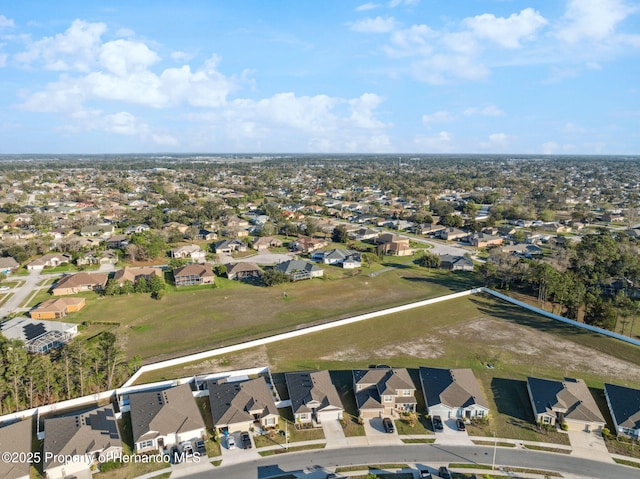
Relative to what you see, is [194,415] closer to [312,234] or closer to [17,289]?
[17,289]

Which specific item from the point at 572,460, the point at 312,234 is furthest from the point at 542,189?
the point at 572,460

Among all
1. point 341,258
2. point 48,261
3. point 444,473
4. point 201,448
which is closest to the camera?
point 444,473

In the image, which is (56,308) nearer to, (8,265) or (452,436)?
(8,265)

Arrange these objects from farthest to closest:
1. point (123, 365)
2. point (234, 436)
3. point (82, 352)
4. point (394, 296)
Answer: point (394, 296), point (123, 365), point (82, 352), point (234, 436)

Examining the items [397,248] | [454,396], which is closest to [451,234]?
[397,248]

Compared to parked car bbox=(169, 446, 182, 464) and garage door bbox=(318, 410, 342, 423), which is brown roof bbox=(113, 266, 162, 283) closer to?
parked car bbox=(169, 446, 182, 464)

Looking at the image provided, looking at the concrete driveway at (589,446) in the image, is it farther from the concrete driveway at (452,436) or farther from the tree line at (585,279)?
the tree line at (585,279)

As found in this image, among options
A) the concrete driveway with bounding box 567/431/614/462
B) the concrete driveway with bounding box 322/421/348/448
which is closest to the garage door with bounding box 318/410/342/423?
the concrete driveway with bounding box 322/421/348/448
